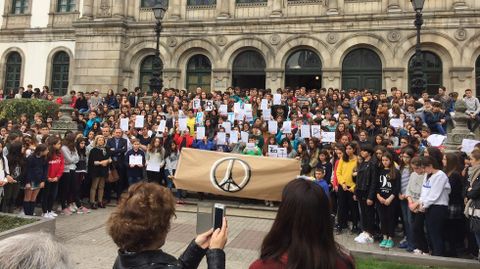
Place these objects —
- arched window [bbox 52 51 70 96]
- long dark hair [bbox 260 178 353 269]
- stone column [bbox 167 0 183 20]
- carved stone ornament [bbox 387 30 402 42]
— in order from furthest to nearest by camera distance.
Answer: arched window [bbox 52 51 70 96]
stone column [bbox 167 0 183 20]
carved stone ornament [bbox 387 30 402 42]
long dark hair [bbox 260 178 353 269]

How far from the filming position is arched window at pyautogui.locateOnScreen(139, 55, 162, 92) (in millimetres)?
27734

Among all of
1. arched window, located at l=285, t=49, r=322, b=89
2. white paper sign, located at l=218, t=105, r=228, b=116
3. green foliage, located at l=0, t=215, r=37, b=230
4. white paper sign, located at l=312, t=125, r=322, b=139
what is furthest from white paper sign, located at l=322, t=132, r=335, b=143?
arched window, located at l=285, t=49, r=322, b=89

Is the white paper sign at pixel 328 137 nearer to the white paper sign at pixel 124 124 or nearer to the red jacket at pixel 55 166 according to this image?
the white paper sign at pixel 124 124

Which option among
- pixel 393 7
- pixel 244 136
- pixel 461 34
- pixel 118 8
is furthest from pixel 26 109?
pixel 461 34

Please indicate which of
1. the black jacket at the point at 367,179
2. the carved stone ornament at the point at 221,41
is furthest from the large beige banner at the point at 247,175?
the carved stone ornament at the point at 221,41

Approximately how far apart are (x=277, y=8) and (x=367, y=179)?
18010 mm

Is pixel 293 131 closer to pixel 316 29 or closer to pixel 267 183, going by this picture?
pixel 267 183

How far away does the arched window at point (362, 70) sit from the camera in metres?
23.7

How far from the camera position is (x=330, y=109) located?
1533cm

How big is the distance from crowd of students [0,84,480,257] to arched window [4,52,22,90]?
730 inches

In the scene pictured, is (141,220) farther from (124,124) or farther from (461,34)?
(461,34)

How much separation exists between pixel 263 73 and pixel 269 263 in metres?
23.4

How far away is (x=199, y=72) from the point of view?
87.7 ft

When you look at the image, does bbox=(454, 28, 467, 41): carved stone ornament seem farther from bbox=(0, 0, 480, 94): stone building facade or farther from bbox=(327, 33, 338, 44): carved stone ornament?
bbox=(327, 33, 338, 44): carved stone ornament
